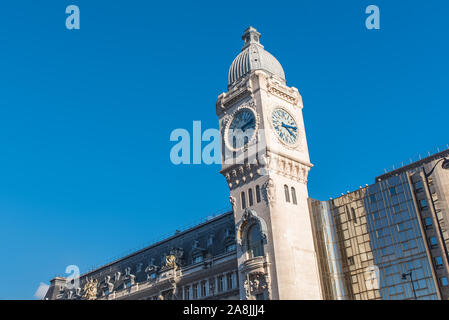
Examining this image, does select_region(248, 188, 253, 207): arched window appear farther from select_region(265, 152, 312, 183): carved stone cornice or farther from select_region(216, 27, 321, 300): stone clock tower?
select_region(265, 152, 312, 183): carved stone cornice

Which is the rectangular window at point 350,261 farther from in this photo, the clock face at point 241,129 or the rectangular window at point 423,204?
the clock face at point 241,129

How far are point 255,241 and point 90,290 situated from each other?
50016 millimetres

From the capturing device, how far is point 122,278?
9850cm

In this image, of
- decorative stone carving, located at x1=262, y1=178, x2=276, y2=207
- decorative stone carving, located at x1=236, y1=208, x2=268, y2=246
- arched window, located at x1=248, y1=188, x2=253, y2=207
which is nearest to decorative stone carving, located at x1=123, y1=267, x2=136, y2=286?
decorative stone carving, located at x1=236, y1=208, x2=268, y2=246

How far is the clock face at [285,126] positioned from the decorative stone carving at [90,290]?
54789 millimetres

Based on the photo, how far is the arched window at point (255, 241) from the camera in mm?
67000

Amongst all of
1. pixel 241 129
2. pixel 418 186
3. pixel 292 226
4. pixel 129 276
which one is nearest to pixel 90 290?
pixel 129 276

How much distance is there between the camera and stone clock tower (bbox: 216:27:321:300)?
212ft

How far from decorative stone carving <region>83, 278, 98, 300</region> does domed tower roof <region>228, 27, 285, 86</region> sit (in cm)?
5320

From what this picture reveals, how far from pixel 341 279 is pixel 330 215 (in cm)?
957
